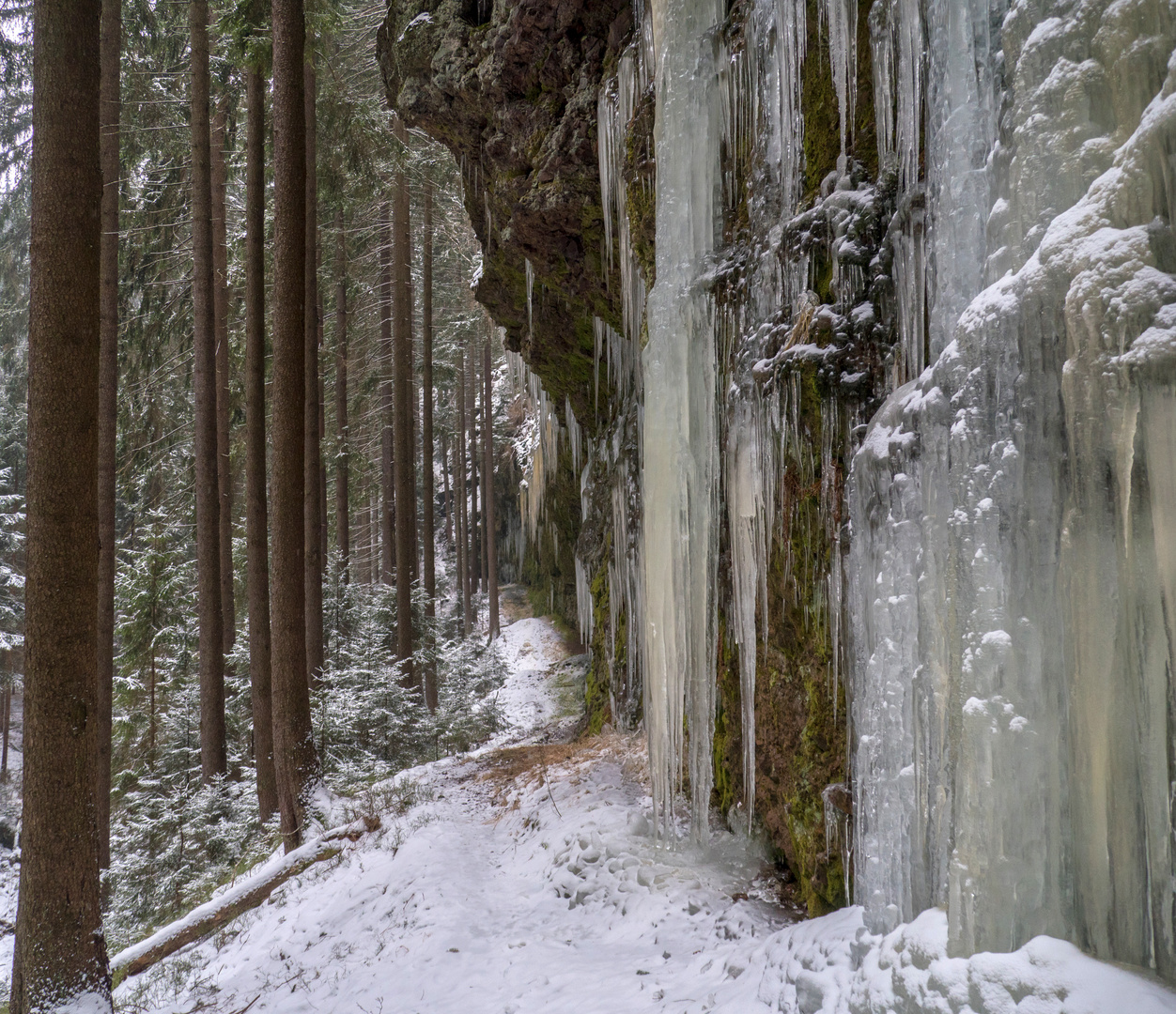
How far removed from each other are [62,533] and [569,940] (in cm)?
407

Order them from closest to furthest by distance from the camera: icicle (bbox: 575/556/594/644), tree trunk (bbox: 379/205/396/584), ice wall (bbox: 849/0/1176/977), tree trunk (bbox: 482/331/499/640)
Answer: ice wall (bbox: 849/0/1176/977)
icicle (bbox: 575/556/594/644)
tree trunk (bbox: 379/205/396/584)
tree trunk (bbox: 482/331/499/640)

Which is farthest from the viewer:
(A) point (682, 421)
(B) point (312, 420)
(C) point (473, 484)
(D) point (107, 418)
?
(C) point (473, 484)

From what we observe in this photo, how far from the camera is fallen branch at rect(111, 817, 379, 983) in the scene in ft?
19.5

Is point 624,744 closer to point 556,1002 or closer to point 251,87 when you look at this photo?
point 556,1002

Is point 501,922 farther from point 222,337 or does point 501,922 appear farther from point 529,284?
point 222,337

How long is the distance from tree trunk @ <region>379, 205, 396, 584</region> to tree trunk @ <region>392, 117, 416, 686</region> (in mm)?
1429

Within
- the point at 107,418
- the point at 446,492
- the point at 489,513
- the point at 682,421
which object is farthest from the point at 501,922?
the point at 446,492

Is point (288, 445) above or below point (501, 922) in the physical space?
above

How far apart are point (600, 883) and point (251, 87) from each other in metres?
9.93

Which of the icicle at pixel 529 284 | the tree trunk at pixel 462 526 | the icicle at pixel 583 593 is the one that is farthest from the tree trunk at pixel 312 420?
the tree trunk at pixel 462 526

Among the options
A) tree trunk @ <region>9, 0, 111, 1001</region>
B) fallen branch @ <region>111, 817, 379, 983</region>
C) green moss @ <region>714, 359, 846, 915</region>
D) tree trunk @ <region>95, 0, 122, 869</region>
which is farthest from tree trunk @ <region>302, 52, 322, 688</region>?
green moss @ <region>714, 359, 846, 915</region>

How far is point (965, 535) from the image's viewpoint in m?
2.54

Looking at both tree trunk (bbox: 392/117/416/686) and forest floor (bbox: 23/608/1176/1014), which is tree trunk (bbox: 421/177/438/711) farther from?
forest floor (bbox: 23/608/1176/1014)

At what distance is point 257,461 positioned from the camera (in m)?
9.47
